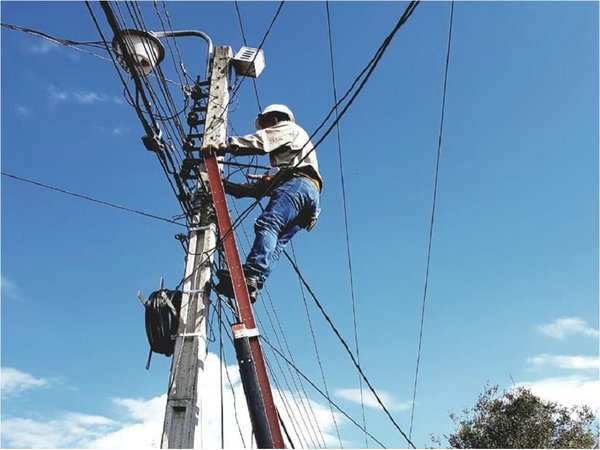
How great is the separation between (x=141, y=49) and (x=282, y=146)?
4.93 ft

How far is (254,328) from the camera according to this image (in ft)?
10.4

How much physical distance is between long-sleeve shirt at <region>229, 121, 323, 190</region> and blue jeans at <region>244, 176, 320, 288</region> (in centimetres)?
12

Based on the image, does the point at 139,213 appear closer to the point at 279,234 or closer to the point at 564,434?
the point at 279,234

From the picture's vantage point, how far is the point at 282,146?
4008mm

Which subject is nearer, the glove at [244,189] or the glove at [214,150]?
the glove at [214,150]

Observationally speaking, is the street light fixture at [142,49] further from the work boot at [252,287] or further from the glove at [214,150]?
the work boot at [252,287]

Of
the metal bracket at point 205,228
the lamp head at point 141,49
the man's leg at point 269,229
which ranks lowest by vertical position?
the man's leg at point 269,229

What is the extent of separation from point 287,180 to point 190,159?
1339 millimetres

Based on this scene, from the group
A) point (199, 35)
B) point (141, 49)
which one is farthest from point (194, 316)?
point (199, 35)

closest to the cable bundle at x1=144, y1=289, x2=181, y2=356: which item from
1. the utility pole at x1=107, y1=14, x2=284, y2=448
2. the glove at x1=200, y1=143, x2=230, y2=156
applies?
the utility pole at x1=107, y1=14, x2=284, y2=448

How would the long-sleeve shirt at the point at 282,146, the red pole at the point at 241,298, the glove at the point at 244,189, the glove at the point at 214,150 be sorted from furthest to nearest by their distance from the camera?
the glove at the point at 244,189, the glove at the point at 214,150, the long-sleeve shirt at the point at 282,146, the red pole at the point at 241,298

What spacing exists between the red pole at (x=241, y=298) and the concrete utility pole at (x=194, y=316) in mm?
442

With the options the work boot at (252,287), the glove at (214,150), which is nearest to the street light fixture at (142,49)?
the glove at (214,150)

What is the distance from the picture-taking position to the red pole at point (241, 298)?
2.83 meters
